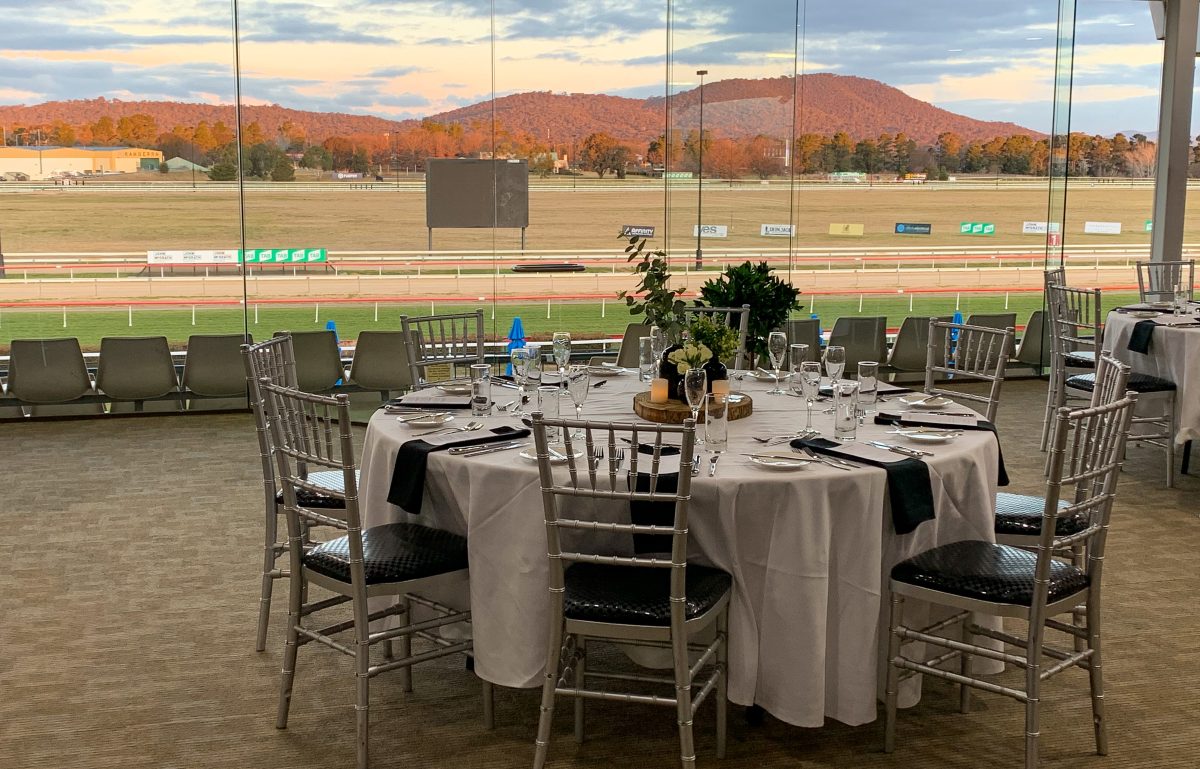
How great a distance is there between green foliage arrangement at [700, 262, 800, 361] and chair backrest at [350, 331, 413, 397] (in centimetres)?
284

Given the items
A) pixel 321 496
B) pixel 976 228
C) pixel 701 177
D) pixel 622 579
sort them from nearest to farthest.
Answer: pixel 622 579
pixel 321 496
pixel 701 177
pixel 976 228

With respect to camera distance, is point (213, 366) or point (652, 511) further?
point (213, 366)

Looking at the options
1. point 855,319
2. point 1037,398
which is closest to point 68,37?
point 855,319

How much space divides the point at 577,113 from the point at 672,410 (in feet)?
22.0

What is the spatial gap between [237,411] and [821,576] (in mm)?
6566

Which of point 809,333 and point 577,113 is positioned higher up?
point 577,113

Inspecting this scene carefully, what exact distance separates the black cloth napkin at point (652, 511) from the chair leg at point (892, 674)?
2.37 ft

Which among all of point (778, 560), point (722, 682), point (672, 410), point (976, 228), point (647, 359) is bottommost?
point (722, 682)

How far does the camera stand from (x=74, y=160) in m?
9.60

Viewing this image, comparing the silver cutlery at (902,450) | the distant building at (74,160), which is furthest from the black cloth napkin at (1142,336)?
the distant building at (74,160)

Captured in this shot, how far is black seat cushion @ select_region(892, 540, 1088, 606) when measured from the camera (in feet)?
10.7

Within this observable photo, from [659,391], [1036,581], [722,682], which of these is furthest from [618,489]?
[1036,581]

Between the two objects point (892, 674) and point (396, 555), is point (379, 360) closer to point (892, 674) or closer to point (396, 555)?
point (396, 555)

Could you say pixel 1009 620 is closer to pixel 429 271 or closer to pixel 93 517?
pixel 93 517
